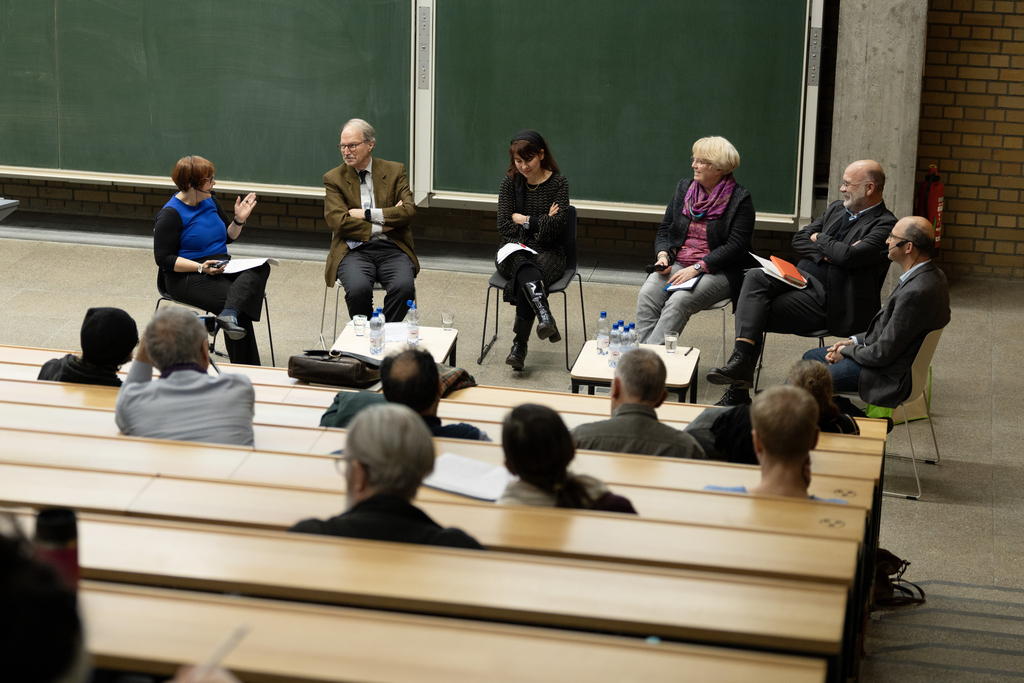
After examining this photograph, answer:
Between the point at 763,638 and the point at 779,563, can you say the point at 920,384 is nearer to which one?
the point at 779,563

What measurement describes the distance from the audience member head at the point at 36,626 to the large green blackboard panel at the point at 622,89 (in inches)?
271

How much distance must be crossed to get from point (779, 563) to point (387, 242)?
4.36 m

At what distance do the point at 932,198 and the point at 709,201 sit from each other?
2464 mm

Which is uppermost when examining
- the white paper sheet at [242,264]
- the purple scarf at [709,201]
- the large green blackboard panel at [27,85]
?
the large green blackboard panel at [27,85]

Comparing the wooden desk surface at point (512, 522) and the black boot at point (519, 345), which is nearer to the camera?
the wooden desk surface at point (512, 522)

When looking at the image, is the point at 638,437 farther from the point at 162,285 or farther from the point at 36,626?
the point at 162,285

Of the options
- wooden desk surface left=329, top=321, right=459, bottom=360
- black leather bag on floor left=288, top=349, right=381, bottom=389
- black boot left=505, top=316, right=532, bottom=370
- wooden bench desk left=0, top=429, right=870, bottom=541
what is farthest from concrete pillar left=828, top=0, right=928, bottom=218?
wooden bench desk left=0, top=429, right=870, bottom=541

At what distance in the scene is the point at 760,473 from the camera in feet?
10.4

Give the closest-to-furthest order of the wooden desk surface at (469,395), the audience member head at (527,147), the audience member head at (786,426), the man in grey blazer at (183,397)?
the audience member head at (786,426)
the man in grey blazer at (183,397)
the wooden desk surface at (469,395)
the audience member head at (527,147)

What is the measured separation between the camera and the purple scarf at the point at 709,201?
5.92 metres

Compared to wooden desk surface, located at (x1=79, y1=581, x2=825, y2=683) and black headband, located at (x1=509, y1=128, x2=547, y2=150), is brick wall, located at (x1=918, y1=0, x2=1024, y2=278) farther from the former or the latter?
wooden desk surface, located at (x1=79, y1=581, x2=825, y2=683)

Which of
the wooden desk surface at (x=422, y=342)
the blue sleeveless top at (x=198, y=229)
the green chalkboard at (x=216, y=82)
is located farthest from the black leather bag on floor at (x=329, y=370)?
the green chalkboard at (x=216, y=82)

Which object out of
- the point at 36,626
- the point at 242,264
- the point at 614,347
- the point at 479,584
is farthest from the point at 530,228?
the point at 36,626

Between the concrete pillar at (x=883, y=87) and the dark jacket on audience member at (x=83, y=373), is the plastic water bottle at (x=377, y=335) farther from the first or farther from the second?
the concrete pillar at (x=883, y=87)
